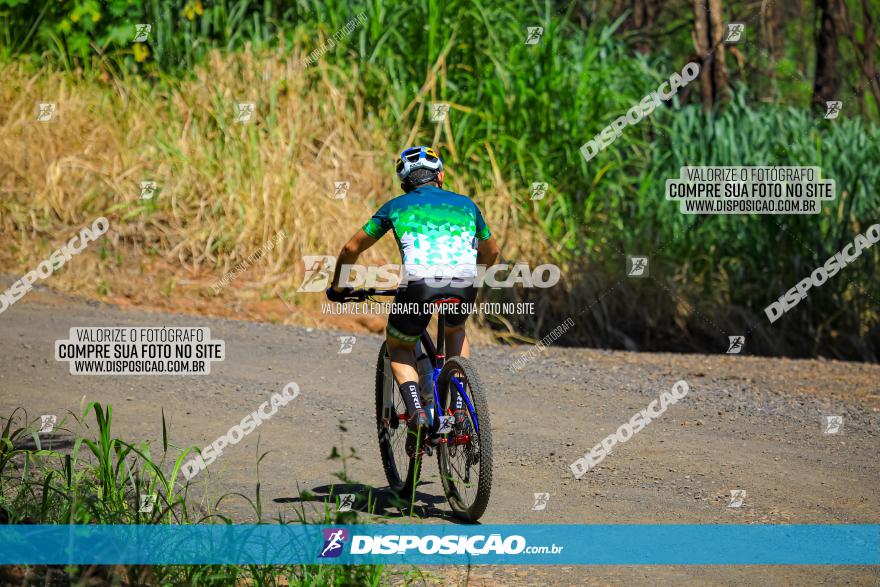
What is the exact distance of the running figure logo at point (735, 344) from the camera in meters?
12.2

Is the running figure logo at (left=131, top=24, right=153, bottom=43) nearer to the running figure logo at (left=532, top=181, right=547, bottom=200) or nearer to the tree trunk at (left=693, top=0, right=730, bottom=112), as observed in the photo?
the running figure logo at (left=532, top=181, right=547, bottom=200)

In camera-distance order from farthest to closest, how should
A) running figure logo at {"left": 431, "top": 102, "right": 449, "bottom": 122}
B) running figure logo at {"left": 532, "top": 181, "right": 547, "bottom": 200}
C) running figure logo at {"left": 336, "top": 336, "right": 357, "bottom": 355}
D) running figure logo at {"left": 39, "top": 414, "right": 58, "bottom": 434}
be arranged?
1. running figure logo at {"left": 431, "top": 102, "right": 449, "bottom": 122}
2. running figure logo at {"left": 532, "top": 181, "right": 547, "bottom": 200}
3. running figure logo at {"left": 336, "top": 336, "right": 357, "bottom": 355}
4. running figure logo at {"left": 39, "top": 414, "right": 58, "bottom": 434}

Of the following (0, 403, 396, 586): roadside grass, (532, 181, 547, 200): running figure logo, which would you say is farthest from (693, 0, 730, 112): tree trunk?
(0, 403, 396, 586): roadside grass

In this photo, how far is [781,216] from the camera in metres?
12.6

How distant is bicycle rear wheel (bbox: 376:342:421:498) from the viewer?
622 cm

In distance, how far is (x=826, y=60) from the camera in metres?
15.4

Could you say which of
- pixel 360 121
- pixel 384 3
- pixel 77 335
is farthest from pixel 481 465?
pixel 384 3

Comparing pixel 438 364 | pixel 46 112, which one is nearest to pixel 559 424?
pixel 438 364

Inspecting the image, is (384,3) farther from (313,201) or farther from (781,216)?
(781,216)

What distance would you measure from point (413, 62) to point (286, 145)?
7.67ft

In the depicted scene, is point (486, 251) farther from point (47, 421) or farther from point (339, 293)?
point (47, 421)

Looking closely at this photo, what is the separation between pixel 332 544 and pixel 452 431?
1232mm

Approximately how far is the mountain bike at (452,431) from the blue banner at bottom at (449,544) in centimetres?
23

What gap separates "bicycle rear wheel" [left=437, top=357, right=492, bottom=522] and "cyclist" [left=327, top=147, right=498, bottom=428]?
0.13m
